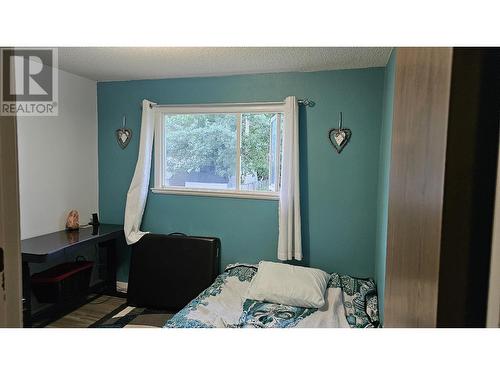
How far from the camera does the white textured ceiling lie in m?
2.38

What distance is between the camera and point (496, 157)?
41 centimetres

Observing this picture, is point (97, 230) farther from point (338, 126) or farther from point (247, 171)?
point (338, 126)

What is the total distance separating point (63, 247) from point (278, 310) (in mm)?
1838

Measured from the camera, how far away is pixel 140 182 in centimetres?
335

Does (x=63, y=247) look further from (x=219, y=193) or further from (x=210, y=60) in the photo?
(x=210, y=60)

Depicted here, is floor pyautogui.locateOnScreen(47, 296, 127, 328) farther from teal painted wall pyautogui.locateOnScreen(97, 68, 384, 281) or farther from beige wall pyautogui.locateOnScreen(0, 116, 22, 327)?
beige wall pyautogui.locateOnScreen(0, 116, 22, 327)

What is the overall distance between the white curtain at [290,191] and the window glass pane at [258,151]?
20 centimetres

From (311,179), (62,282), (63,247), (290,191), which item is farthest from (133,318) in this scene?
(311,179)

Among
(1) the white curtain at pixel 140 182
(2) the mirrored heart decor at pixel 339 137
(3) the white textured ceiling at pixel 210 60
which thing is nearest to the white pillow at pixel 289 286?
(2) the mirrored heart decor at pixel 339 137

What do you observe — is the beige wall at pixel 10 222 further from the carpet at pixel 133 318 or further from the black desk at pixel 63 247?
the carpet at pixel 133 318

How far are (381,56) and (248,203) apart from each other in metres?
1.75
